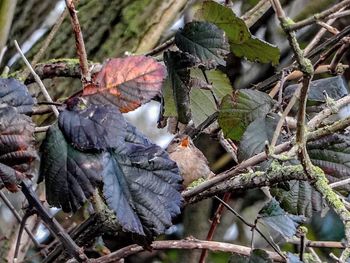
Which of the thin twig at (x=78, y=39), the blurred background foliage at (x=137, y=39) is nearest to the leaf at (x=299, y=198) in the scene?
the thin twig at (x=78, y=39)

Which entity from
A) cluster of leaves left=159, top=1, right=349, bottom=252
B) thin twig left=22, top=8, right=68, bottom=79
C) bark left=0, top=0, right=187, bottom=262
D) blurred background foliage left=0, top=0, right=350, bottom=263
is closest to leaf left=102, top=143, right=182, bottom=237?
cluster of leaves left=159, top=1, right=349, bottom=252

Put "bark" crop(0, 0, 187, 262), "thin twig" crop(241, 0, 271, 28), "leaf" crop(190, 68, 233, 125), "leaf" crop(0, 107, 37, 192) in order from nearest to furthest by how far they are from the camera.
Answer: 1. "leaf" crop(0, 107, 37, 192)
2. "leaf" crop(190, 68, 233, 125)
3. "thin twig" crop(241, 0, 271, 28)
4. "bark" crop(0, 0, 187, 262)

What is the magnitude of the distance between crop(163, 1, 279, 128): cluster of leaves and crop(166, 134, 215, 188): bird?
0.03 m

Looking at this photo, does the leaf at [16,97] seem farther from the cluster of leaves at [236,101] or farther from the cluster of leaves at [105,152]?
the cluster of leaves at [236,101]

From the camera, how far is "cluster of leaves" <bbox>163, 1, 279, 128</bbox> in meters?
0.64

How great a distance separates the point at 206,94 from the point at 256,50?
0.27 feet

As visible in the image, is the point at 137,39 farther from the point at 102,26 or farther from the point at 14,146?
the point at 14,146

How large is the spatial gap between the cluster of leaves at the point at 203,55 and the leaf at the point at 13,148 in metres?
0.19

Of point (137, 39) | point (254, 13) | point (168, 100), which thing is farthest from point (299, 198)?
point (137, 39)

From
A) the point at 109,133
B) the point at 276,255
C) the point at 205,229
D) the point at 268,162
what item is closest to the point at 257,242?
the point at 205,229

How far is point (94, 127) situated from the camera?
0.49 meters

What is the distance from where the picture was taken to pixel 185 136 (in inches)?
28.0

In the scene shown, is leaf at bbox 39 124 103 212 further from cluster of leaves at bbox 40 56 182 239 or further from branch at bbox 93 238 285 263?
branch at bbox 93 238 285 263

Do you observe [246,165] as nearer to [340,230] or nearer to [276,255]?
[276,255]
